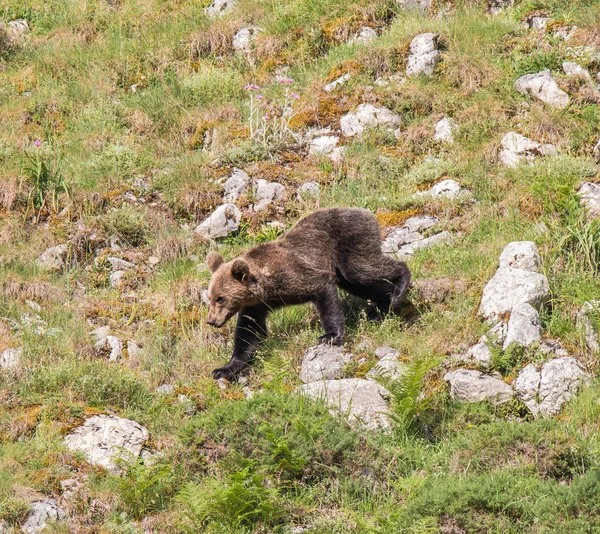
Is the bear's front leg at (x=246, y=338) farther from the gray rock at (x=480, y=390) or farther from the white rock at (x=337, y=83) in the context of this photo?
the white rock at (x=337, y=83)

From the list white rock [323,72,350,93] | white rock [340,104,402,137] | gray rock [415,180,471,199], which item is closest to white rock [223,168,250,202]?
white rock [340,104,402,137]

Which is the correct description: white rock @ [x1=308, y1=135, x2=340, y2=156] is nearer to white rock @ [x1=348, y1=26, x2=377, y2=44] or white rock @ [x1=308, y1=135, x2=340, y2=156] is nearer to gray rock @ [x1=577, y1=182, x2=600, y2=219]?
white rock @ [x1=348, y1=26, x2=377, y2=44]

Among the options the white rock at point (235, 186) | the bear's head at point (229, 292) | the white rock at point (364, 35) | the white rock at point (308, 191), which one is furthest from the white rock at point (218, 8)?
the bear's head at point (229, 292)

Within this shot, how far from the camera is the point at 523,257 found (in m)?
8.13

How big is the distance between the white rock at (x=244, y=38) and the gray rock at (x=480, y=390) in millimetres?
7481

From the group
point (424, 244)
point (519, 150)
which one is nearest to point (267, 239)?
point (424, 244)

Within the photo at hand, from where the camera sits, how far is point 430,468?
6.41 metres

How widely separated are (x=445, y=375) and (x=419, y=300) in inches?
47.1

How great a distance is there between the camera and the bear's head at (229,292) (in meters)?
8.41

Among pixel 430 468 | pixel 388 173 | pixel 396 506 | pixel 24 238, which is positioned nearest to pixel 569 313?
pixel 430 468

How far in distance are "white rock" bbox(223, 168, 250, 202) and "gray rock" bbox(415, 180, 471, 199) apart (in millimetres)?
2136

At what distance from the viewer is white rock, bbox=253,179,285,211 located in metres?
10.7

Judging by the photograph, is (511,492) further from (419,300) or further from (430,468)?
(419,300)

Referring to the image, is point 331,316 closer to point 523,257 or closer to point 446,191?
point 523,257
